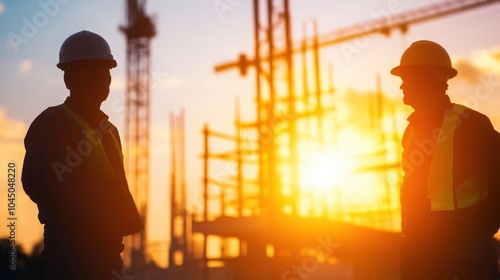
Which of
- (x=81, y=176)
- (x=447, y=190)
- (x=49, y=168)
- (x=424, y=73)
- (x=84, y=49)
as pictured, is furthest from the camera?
(x=424, y=73)

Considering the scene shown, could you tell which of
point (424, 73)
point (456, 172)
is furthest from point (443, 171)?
point (424, 73)

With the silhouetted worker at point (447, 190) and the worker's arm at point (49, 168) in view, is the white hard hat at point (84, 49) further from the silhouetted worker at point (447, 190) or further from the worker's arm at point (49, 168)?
the silhouetted worker at point (447, 190)

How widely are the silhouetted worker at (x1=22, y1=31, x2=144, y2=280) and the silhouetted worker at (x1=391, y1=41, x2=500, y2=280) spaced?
4.86ft

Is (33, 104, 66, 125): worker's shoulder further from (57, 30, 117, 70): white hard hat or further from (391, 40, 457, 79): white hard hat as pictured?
(391, 40, 457, 79): white hard hat

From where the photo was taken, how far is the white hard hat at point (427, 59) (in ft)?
12.8

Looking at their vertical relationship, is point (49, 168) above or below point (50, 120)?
below

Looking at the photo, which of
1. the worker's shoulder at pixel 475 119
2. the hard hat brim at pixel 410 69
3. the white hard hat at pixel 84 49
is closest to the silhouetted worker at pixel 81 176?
the white hard hat at pixel 84 49

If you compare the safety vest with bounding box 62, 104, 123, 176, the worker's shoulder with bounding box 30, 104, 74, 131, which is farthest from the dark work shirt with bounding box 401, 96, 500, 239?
the worker's shoulder with bounding box 30, 104, 74, 131

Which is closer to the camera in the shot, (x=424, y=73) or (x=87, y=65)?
(x=87, y=65)

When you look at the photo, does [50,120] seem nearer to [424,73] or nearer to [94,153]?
[94,153]

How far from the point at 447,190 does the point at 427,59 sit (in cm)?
82

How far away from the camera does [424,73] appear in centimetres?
388

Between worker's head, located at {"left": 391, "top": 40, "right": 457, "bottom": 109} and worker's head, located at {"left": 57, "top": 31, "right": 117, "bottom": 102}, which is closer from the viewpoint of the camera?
worker's head, located at {"left": 57, "top": 31, "right": 117, "bottom": 102}

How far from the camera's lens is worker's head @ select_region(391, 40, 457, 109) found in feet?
12.5
